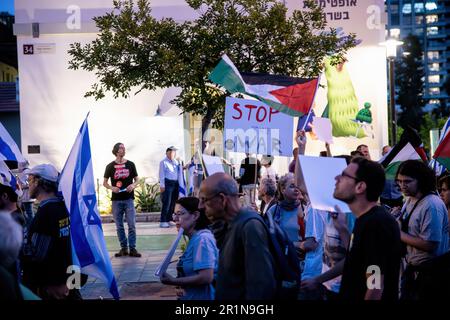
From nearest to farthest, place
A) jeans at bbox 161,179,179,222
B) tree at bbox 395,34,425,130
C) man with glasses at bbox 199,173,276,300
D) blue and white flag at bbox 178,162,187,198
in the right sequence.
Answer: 1. man with glasses at bbox 199,173,276,300
2. blue and white flag at bbox 178,162,187,198
3. jeans at bbox 161,179,179,222
4. tree at bbox 395,34,425,130

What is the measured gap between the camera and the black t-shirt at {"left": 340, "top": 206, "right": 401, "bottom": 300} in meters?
4.09

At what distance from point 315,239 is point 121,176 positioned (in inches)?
277


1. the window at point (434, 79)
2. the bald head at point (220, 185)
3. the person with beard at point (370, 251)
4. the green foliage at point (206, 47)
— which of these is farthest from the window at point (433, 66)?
the bald head at point (220, 185)

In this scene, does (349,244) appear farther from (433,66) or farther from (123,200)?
(433,66)

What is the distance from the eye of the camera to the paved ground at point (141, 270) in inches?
366

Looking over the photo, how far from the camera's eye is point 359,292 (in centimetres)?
416

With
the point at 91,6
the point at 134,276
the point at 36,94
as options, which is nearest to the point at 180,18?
the point at 91,6

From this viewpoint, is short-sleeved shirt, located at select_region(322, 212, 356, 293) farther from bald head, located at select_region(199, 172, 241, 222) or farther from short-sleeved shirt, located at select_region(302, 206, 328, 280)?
bald head, located at select_region(199, 172, 241, 222)

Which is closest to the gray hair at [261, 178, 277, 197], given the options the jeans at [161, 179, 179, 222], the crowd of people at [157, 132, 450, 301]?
the crowd of people at [157, 132, 450, 301]

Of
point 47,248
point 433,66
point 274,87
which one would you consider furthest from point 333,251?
point 433,66

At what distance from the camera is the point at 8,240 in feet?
10.6

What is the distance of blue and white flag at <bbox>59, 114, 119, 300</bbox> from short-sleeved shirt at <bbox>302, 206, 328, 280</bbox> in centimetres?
172
